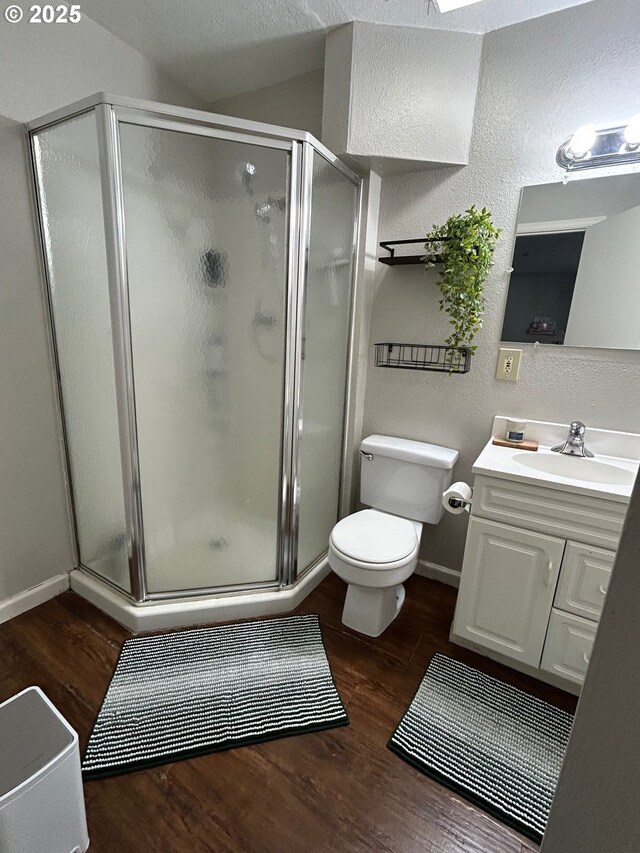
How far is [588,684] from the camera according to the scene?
504mm

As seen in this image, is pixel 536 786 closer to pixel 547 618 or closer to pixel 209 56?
pixel 547 618

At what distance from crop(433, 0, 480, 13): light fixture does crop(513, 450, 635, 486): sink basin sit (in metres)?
1.69

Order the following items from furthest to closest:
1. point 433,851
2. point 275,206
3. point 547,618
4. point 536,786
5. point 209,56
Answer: point 209,56
point 275,206
point 547,618
point 536,786
point 433,851

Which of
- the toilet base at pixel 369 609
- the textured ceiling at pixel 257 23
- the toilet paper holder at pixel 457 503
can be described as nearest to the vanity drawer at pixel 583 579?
the toilet paper holder at pixel 457 503

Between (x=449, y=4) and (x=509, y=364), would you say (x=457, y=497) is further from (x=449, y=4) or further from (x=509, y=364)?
(x=449, y=4)

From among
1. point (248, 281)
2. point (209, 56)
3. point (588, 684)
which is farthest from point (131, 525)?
point (209, 56)

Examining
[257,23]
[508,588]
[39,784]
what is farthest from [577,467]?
[257,23]

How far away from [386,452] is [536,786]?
1271 millimetres

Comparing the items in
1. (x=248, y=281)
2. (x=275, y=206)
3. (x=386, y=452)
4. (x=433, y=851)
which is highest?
(x=275, y=206)

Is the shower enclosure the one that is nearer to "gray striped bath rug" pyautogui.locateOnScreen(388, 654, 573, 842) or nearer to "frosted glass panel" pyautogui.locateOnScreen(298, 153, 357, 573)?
"frosted glass panel" pyautogui.locateOnScreen(298, 153, 357, 573)

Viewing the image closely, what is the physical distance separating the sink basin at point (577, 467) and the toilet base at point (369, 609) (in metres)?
0.81

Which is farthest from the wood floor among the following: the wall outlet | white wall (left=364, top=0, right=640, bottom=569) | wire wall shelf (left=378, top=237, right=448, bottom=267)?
wire wall shelf (left=378, top=237, right=448, bottom=267)

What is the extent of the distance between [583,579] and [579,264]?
3.99 ft

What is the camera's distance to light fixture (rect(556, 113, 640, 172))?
1.45 meters
